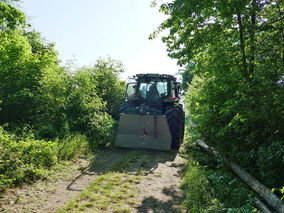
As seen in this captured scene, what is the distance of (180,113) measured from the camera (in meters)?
7.41

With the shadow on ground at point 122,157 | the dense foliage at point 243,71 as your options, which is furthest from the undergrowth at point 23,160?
the dense foliage at point 243,71

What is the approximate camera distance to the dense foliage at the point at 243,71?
11.2 feet

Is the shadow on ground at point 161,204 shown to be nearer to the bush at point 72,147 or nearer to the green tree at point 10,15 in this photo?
the bush at point 72,147

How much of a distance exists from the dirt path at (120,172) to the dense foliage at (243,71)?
1479 millimetres

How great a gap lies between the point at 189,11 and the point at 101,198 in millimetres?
4188

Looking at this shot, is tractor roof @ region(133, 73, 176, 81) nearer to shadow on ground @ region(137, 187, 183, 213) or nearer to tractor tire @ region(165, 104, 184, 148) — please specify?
tractor tire @ region(165, 104, 184, 148)

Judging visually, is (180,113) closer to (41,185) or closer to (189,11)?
(189,11)

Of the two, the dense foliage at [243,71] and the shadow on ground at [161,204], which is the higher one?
the dense foliage at [243,71]

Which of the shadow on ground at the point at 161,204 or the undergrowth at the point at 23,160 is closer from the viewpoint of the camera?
the shadow on ground at the point at 161,204

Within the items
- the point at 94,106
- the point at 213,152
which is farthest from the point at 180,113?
the point at 94,106

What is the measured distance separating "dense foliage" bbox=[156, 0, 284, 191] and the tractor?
1778 millimetres

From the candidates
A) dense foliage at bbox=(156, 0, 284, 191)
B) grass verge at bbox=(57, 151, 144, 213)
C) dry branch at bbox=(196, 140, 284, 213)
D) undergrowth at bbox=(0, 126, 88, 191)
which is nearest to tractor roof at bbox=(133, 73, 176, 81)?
dense foliage at bbox=(156, 0, 284, 191)

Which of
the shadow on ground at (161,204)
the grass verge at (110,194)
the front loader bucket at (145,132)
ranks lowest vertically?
the shadow on ground at (161,204)

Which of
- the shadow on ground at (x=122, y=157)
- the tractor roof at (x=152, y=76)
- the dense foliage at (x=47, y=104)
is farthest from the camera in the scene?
the tractor roof at (x=152, y=76)
